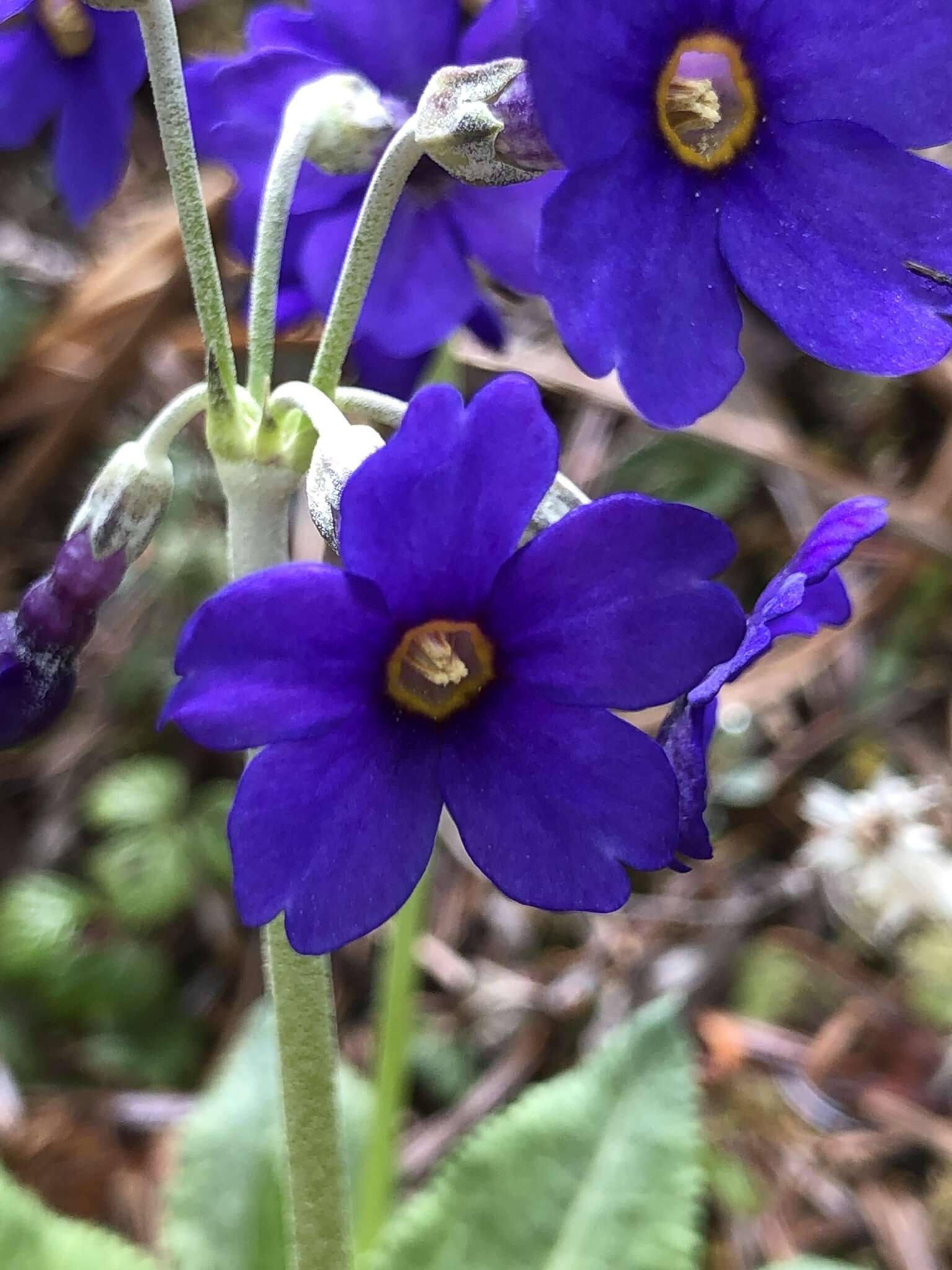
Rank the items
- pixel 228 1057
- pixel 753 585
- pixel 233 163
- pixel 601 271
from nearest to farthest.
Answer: pixel 601 271 < pixel 233 163 < pixel 228 1057 < pixel 753 585

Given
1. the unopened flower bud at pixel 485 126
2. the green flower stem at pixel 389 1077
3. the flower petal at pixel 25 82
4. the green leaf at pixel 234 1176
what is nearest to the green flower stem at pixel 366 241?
the unopened flower bud at pixel 485 126

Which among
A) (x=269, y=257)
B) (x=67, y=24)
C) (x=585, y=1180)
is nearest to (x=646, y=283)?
(x=269, y=257)

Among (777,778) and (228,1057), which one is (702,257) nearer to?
(228,1057)

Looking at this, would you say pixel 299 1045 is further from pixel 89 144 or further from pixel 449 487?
pixel 89 144

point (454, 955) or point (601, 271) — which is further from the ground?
point (601, 271)

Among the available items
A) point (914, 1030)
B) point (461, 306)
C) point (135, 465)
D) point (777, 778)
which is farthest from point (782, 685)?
point (135, 465)
